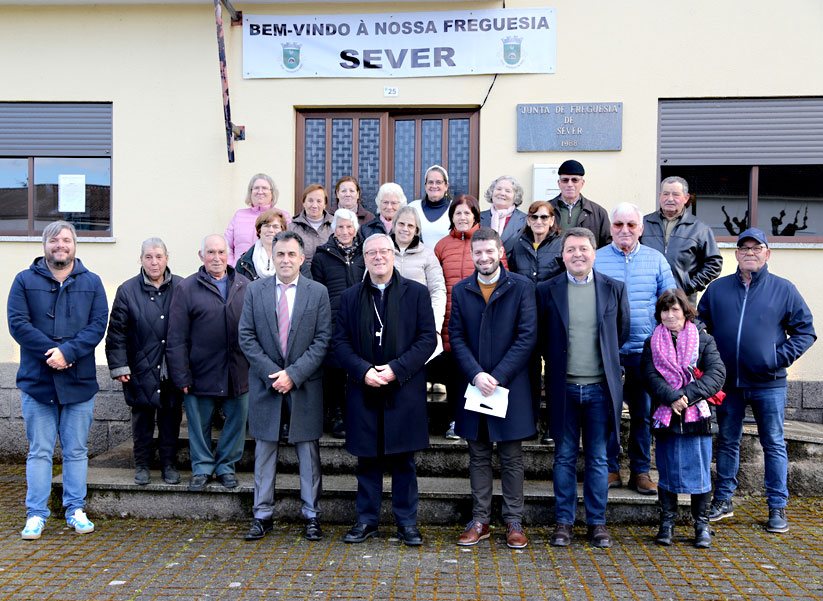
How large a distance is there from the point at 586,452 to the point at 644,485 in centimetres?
73

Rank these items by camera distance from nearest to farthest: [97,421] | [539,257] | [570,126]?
[539,257]
[570,126]
[97,421]

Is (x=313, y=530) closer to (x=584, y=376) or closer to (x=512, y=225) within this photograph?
(x=584, y=376)

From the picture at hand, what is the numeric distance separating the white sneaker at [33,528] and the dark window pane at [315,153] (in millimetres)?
3913

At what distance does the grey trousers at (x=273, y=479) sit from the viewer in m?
4.73

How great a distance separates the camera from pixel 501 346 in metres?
4.61

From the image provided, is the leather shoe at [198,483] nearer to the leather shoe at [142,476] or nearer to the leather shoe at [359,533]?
the leather shoe at [142,476]

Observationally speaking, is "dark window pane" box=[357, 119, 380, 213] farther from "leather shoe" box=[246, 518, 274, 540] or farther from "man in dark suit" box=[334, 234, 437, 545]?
"leather shoe" box=[246, 518, 274, 540]

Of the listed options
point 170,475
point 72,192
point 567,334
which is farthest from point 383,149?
Result: point 170,475

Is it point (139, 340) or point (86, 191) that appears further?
point (86, 191)

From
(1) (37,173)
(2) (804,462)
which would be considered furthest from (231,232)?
(2) (804,462)

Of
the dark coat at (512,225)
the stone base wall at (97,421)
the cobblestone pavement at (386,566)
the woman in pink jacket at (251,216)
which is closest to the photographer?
the cobblestone pavement at (386,566)

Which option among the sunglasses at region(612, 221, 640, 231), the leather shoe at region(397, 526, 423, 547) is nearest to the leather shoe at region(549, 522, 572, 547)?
the leather shoe at region(397, 526, 423, 547)

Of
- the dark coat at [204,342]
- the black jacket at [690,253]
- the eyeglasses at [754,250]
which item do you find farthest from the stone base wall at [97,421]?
the eyeglasses at [754,250]

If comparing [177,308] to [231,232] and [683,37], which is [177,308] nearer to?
[231,232]
